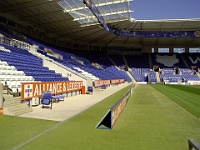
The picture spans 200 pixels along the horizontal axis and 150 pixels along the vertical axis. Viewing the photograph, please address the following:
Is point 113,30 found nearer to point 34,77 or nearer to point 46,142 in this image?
point 34,77

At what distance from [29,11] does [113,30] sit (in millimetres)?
21732

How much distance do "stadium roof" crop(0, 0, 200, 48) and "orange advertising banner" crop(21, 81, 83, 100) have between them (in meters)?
14.2

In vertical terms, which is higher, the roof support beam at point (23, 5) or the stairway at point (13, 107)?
the roof support beam at point (23, 5)

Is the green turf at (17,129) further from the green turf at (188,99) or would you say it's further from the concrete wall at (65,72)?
the concrete wall at (65,72)

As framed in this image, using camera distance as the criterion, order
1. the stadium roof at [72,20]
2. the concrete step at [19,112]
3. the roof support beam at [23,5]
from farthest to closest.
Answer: the stadium roof at [72,20] → the roof support beam at [23,5] → the concrete step at [19,112]

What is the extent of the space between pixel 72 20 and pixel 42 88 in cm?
2559

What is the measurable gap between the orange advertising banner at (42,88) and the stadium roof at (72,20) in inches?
558

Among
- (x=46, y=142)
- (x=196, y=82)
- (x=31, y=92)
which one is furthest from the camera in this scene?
(x=196, y=82)

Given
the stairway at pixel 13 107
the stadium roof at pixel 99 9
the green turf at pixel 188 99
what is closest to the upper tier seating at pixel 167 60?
the stadium roof at pixel 99 9

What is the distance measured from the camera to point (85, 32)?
50094 millimetres

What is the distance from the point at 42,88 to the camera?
1526 cm

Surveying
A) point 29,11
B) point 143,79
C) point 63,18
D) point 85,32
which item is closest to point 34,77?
point 29,11

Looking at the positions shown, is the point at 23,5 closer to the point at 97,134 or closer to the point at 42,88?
the point at 42,88

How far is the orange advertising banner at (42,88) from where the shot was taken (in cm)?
1316
